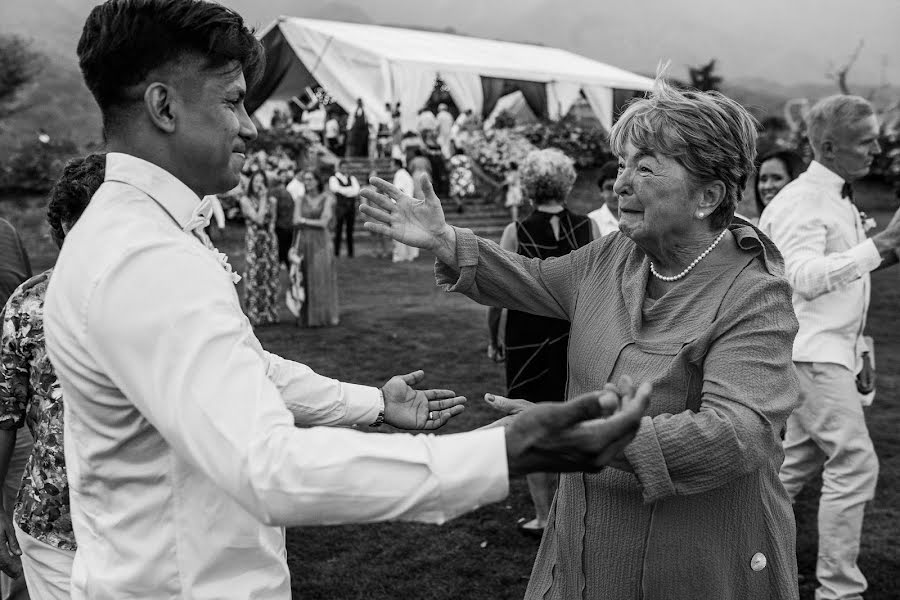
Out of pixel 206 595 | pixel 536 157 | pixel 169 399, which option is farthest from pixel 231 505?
pixel 536 157

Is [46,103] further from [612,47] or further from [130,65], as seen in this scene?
[612,47]

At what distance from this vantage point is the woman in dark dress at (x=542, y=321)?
4746mm

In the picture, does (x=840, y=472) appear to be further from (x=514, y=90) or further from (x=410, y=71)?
(x=514, y=90)

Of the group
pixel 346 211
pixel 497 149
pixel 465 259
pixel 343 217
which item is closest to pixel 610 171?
pixel 465 259

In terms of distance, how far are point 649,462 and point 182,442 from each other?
1024 mm

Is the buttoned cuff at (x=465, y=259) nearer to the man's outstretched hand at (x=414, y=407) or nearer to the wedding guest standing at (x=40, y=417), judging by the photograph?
the man's outstretched hand at (x=414, y=407)

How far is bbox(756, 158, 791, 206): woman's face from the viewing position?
5340mm

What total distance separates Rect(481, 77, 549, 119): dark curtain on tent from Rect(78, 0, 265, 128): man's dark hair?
987 inches

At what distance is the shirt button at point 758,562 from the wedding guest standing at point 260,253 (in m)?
8.76

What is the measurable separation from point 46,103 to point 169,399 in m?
41.7

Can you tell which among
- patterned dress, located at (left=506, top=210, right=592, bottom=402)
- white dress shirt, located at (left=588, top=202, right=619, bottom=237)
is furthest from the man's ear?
white dress shirt, located at (left=588, top=202, right=619, bottom=237)

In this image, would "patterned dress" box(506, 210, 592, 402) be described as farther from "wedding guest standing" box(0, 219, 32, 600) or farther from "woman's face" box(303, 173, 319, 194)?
"woman's face" box(303, 173, 319, 194)

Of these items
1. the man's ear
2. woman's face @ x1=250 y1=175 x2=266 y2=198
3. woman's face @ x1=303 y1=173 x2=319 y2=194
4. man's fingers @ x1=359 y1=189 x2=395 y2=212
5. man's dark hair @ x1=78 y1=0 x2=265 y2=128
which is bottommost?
woman's face @ x1=250 y1=175 x2=266 y2=198

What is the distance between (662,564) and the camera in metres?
2.12
